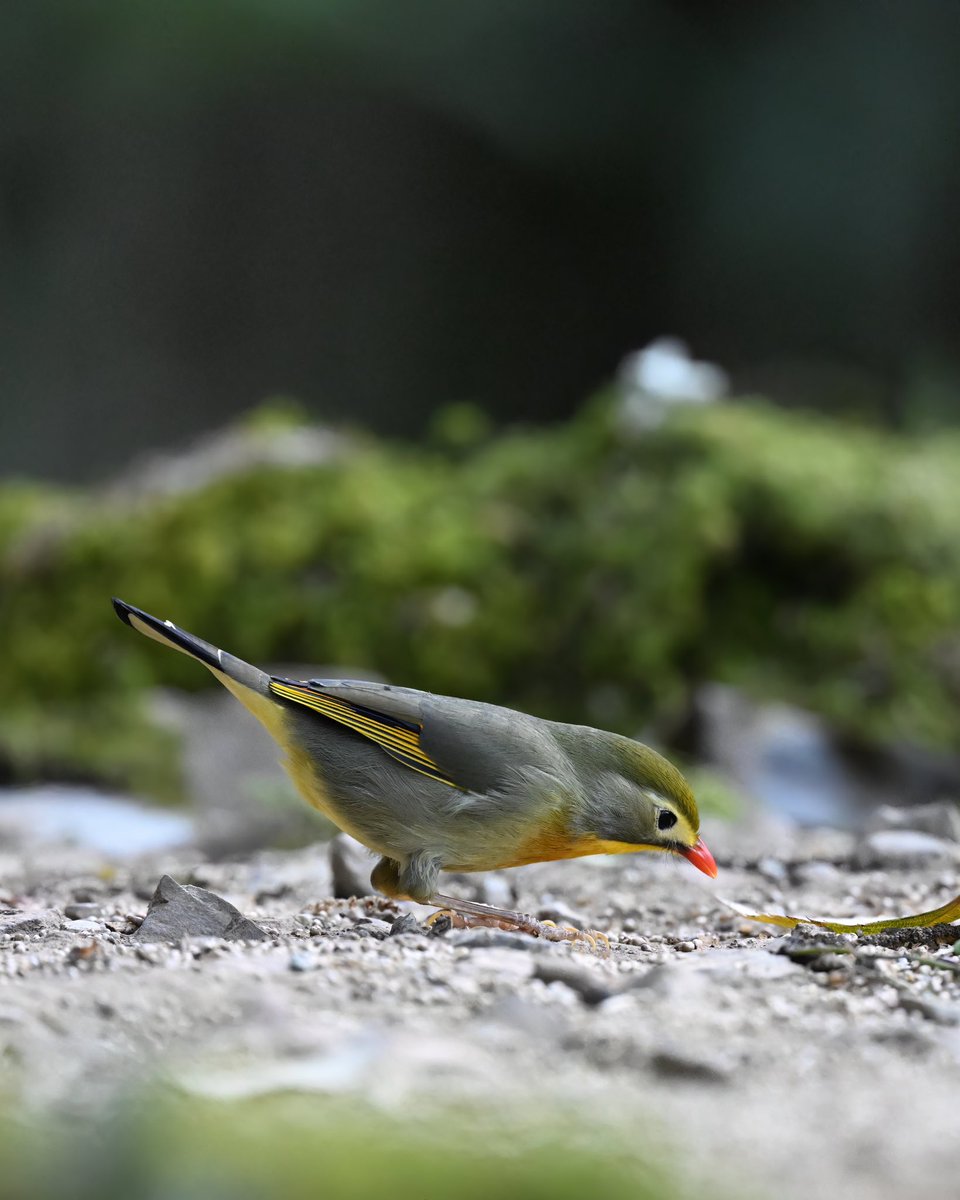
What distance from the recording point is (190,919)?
267cm

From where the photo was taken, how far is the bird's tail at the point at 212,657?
3.04 m

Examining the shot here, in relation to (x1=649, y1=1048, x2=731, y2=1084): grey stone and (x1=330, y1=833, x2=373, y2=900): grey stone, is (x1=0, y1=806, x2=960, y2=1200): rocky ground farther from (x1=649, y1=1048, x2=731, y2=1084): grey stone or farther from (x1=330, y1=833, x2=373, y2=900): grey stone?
(x1=330, y1=833, x2=373, y2=900): grey stone

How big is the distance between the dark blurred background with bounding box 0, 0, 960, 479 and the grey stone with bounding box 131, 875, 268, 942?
17.4ft

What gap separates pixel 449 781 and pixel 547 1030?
109cm

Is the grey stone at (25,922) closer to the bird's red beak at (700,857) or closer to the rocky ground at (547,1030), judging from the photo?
the rocky ground at (547,1030)

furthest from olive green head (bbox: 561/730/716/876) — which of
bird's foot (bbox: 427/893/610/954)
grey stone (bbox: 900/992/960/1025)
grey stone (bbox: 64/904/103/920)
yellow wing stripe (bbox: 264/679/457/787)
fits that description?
grey stone (bbox: 64/904/103/920)

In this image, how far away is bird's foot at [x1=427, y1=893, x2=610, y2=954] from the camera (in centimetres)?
291

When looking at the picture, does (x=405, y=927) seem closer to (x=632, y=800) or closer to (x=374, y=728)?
(x=374, y=728)

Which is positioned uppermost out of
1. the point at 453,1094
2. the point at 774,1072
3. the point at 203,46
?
the point at 203,46

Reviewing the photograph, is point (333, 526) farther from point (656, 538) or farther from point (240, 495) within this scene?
point (656, 538)

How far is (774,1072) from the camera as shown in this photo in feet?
6.16

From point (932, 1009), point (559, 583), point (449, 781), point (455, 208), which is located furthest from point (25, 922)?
point (455, 208)

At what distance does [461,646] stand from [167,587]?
1420 mm

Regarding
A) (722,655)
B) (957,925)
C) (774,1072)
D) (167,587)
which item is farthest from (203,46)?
(774,1072)
